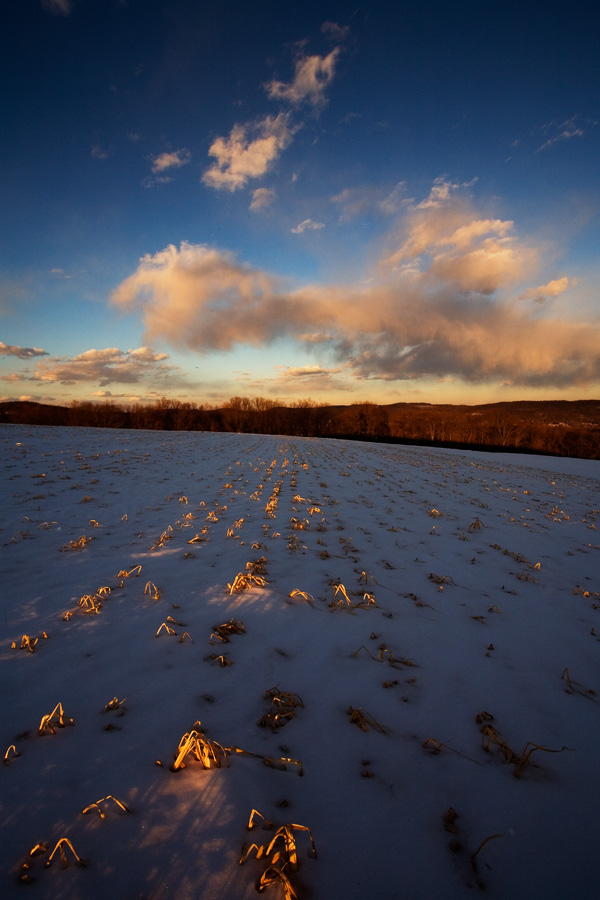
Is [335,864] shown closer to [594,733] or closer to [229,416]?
[594,733]

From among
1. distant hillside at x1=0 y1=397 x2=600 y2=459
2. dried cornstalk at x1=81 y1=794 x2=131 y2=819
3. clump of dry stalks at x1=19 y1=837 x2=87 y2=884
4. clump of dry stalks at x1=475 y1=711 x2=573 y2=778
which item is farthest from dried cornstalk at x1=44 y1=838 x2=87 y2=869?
distant hillside at x1=0 y1=397 x2=600 y2=459

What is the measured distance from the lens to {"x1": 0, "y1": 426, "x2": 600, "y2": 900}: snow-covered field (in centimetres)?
213

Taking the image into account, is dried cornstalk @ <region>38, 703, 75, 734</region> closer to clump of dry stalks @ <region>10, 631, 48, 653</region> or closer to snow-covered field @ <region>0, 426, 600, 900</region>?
snow-covered field @ <region>0, 426, 600, 900</region>

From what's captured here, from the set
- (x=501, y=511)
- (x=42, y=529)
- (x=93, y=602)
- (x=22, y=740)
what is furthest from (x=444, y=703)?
(x=501, y=511)

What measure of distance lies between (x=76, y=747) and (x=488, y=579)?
20.3 ft

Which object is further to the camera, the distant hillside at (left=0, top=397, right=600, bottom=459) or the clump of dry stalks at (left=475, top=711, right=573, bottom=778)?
the distant hillside at (left=0, top=397, right=600, bottom=459)

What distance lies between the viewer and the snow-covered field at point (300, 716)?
213 cm

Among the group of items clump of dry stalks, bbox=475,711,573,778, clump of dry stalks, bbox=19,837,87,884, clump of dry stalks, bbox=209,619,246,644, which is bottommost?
clump of dry stalks, bbox=475,711,573,778

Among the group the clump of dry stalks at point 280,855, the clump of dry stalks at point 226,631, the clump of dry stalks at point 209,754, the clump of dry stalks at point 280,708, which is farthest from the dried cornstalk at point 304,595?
the clump of dry stalks at point 280,855

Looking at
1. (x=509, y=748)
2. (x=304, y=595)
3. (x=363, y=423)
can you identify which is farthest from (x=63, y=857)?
(x=363, y=423)

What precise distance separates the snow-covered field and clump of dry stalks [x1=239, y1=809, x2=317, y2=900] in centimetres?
3

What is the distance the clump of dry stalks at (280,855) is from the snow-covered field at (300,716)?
0.03 metres

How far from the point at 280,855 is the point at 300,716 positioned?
109 centimetres

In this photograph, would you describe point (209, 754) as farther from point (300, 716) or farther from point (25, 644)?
point (25, 644)
